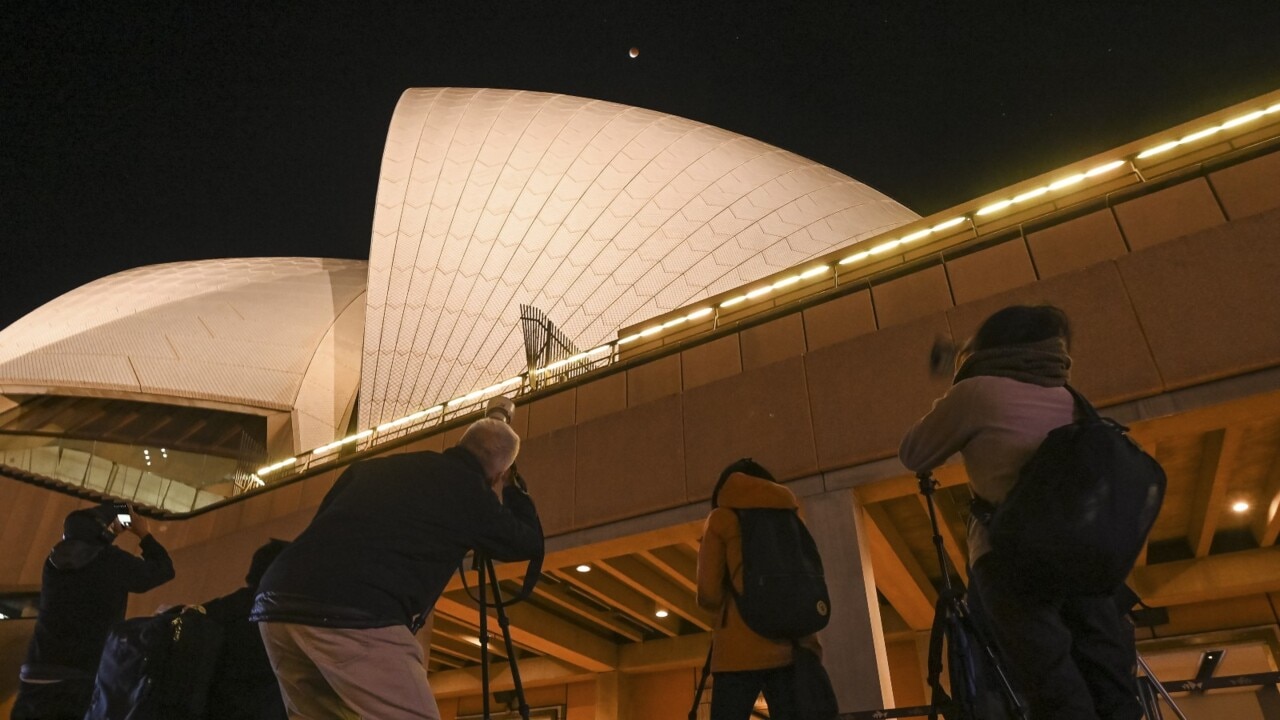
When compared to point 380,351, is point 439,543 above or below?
below

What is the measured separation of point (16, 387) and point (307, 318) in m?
6.33

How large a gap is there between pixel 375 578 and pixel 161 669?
5.51ft

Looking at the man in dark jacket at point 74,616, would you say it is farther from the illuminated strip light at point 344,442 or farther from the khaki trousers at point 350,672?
the illuminated strip light at point 344,442

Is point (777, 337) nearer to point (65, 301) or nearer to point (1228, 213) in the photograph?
point (1228, 213)

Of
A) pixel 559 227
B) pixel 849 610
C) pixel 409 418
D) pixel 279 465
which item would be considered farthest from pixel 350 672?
pixel 559 227

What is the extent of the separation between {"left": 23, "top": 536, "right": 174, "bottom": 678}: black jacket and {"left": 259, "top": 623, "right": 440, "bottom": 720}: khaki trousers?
7.02 ft

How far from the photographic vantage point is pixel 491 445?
2.12 m

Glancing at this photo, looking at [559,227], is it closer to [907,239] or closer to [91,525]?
[907,239]

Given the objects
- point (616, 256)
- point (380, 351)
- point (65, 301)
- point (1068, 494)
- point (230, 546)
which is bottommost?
point (1068, 494)

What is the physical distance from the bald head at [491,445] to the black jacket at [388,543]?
87mm

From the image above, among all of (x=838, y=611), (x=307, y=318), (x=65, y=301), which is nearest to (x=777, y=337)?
(x=838, y=611)

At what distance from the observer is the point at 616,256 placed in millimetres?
12430

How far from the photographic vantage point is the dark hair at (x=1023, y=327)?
6.43 feet

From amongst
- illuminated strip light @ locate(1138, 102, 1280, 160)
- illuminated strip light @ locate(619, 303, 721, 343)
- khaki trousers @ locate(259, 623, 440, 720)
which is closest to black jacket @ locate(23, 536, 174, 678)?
khaki trousers @ locate(259, 623, 440, 720)
